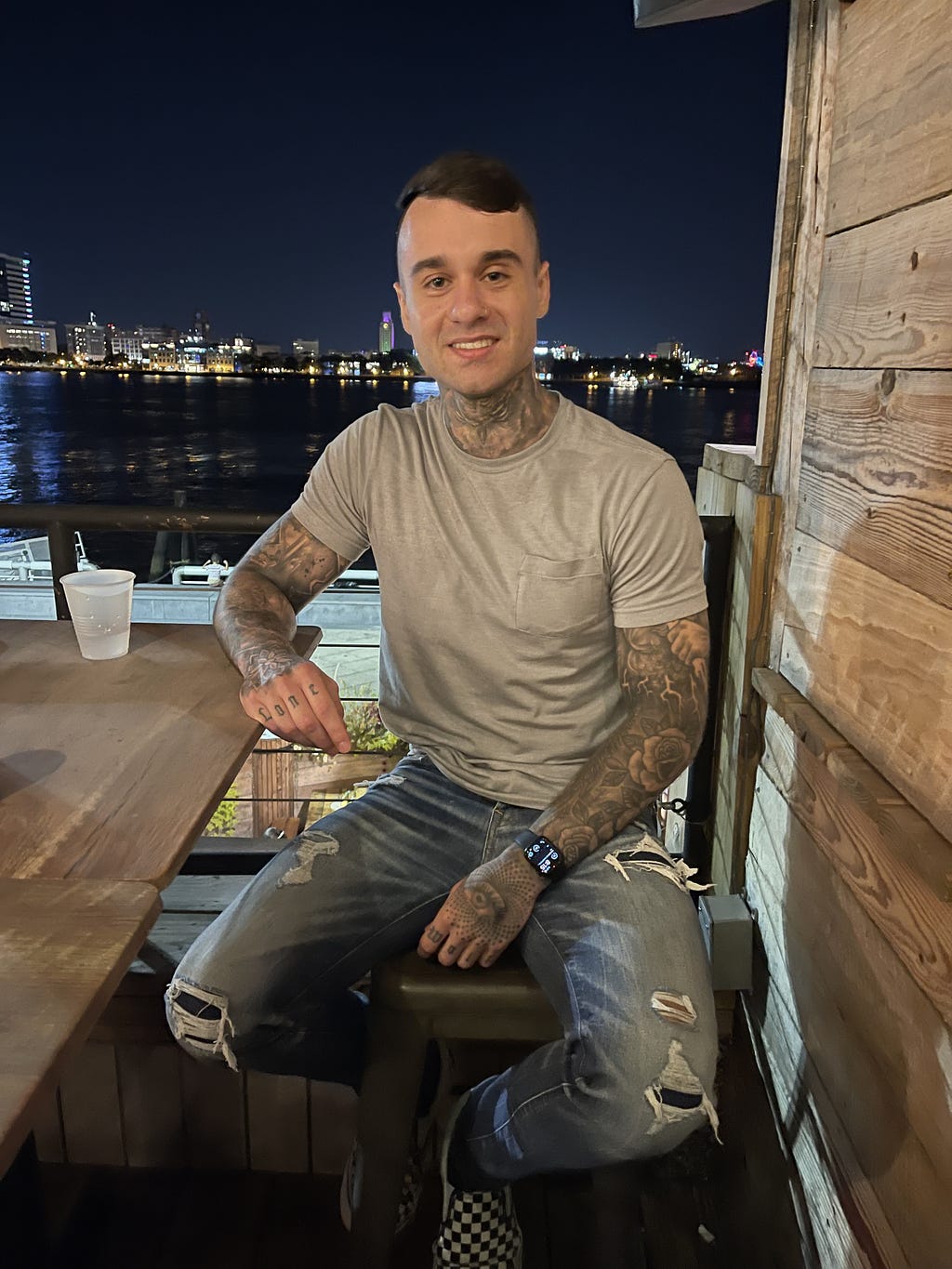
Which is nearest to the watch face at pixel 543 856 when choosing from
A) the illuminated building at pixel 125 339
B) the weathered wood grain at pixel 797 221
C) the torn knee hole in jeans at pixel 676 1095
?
the torn knee hole in jeans at pixel 676 1095

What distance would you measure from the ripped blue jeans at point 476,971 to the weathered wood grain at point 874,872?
0.26m

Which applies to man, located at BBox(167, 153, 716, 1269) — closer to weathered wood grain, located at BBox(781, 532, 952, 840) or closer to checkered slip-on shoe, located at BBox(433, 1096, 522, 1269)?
checkered slip-on shoe, located at BBox(433, 1096, 522, 1269)

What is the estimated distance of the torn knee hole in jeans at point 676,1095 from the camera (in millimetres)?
1078

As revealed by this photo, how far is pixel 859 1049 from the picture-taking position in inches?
49.6

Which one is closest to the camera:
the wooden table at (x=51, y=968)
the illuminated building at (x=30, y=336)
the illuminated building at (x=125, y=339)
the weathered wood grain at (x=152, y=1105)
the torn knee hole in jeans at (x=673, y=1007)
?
the wooden table at (x=51, y=968)

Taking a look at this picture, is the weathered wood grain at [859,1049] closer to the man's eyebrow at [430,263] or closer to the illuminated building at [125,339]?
the man's eyebrow at [430,263]

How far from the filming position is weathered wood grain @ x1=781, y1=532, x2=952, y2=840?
1058 mm

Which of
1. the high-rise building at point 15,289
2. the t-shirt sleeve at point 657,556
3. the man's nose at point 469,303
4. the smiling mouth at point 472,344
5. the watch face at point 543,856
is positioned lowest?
the watch face at point 543,856

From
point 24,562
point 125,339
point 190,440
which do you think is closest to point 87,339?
point 125,339

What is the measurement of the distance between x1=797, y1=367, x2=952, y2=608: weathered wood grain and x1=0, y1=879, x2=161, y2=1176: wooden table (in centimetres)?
101

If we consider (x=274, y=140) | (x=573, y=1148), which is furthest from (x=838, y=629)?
(x=274, y=140)

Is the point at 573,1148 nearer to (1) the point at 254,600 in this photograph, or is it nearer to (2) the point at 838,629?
(2) the point at 838,629

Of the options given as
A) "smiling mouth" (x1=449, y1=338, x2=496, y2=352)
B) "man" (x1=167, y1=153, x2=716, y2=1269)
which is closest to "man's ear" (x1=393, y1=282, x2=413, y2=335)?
"man" (x1=167, y1=153, x2=716, y2=1269)

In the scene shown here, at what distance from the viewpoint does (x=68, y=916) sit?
76 centimetres
